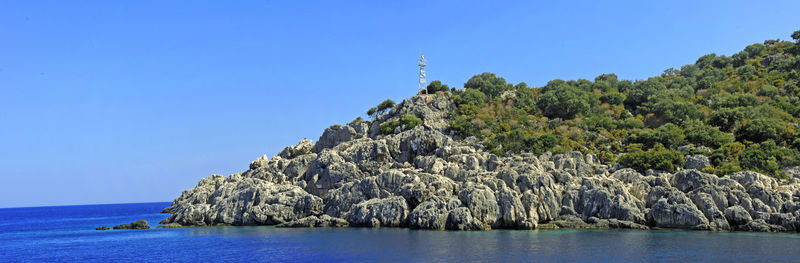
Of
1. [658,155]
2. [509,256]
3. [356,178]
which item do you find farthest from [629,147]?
[509,256]

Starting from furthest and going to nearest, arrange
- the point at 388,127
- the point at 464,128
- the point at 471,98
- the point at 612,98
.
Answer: the point at 612,98 → the point at 471,98 → the point at 388,127 → the point at 464,128

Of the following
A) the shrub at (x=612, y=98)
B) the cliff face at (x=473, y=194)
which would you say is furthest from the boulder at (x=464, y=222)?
the shrub at (x=612, y=98)

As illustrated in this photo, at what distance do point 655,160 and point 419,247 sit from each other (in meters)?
37.8

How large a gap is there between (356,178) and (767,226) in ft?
149

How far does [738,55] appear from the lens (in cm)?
13100

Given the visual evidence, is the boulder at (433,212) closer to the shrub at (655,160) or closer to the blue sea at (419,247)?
the blue sea at (419,247)

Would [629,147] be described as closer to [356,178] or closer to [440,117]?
[440,117]

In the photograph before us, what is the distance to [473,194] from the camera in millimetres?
57062

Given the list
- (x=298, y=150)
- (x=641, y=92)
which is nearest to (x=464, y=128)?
(x=298, y=150)

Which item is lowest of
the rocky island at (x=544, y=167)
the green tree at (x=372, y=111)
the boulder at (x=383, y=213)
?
the boulder at (x=383, y=213)

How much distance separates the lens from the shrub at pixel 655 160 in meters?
65.2

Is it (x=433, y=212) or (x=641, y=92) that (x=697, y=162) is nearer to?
(x=433, y=212)

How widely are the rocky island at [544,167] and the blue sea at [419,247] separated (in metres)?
3.46

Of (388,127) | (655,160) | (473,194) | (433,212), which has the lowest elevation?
(433,212)
